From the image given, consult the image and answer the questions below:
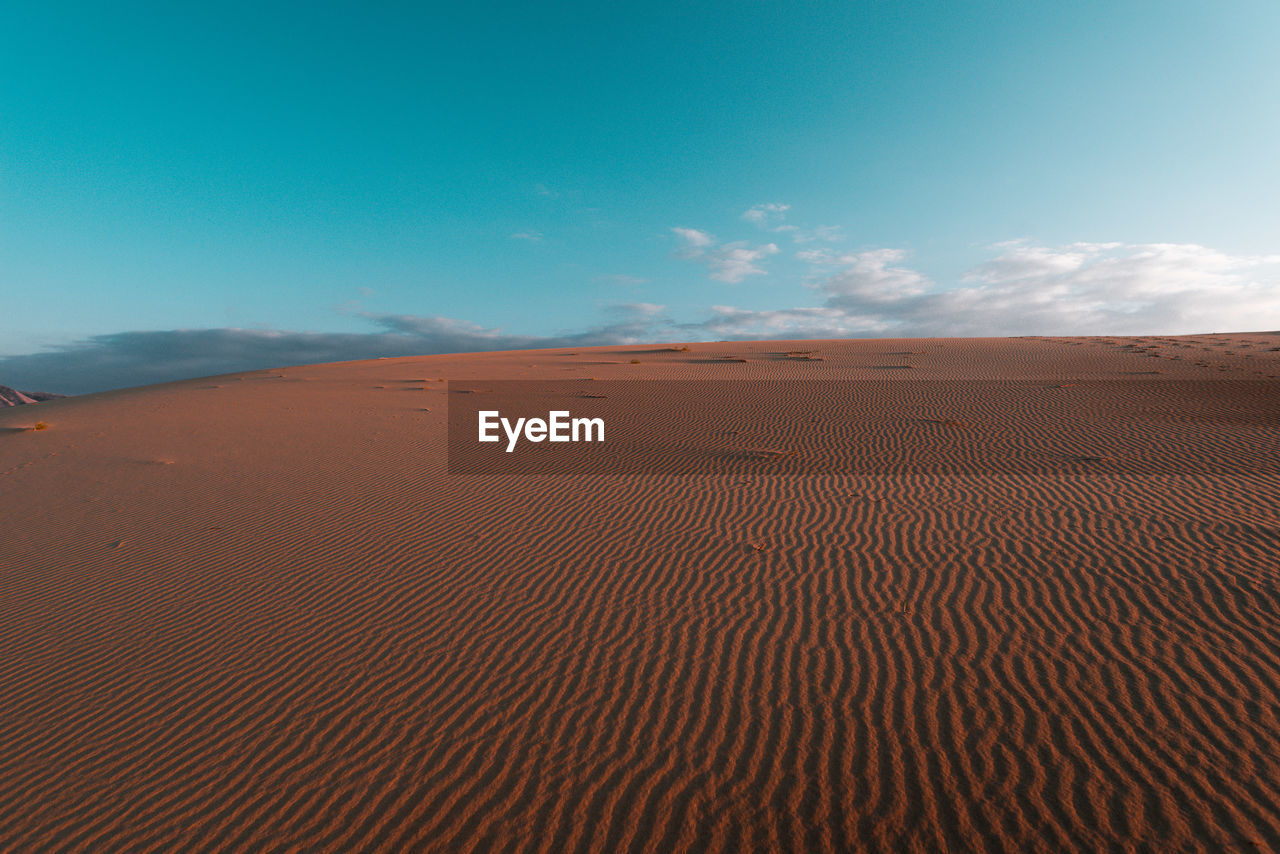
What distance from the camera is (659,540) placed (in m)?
7.86

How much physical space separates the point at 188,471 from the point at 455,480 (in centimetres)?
586

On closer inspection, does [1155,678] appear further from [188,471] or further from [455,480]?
[188,471]

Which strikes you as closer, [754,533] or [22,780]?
[22,780]

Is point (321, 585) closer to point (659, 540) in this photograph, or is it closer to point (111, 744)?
point (111, 744)

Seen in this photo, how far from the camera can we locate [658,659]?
505 centimetres

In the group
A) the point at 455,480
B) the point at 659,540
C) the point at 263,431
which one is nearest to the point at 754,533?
the point at 659,540

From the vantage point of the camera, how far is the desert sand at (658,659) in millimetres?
3533

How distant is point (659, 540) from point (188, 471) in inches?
412

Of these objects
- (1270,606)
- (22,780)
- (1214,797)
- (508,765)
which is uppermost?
(1270,606)

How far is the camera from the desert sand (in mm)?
3533

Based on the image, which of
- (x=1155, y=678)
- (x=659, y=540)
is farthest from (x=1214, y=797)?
(x=659, y=540)

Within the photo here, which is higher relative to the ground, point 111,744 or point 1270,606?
point 1270,606

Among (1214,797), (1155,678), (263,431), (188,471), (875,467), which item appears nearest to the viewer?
(1214,797)

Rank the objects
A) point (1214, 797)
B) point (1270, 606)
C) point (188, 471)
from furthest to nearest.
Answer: point (188, 471), point (1270, 606), point (1214, 797)
